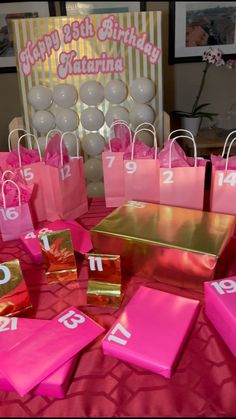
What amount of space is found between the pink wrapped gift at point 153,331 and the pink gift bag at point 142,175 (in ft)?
1.54

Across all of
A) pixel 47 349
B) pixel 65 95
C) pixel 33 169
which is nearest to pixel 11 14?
pixel 65 95

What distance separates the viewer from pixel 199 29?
110 inches

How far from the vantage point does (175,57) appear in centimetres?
286

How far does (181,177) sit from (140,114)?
98 centimetres

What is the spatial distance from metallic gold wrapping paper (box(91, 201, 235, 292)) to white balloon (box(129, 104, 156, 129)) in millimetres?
1090

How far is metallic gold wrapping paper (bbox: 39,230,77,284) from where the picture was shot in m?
0.89

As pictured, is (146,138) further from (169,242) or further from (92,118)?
(169,242)

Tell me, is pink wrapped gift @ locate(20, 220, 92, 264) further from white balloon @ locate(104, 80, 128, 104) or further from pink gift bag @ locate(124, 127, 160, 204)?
white balloon @ locate(104, 80, 128, 104)

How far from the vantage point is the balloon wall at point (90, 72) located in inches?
76.3

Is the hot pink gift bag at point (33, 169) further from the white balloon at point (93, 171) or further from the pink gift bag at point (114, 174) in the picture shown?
the white balloon at point (93, 171)

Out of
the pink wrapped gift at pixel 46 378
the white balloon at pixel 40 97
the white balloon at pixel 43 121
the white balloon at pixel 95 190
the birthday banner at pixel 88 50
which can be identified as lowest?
the white balloon at pixel 95 190

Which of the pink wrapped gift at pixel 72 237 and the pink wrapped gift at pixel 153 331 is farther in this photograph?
the pink wrapped gift at pixel 72 237

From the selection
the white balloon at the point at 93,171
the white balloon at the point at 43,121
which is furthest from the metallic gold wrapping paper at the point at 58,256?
the white balloon at the point at 43,121

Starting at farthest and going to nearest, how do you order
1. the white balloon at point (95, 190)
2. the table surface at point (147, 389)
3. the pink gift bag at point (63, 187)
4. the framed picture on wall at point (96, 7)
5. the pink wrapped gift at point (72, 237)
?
the framed picture on wall at point (96, 7) → the white balloon at point (95, 190) → the pink gift bag at point (63, 187) → the pink wrapped gift at point (72, 237) → the table surface at point (147, 389)
